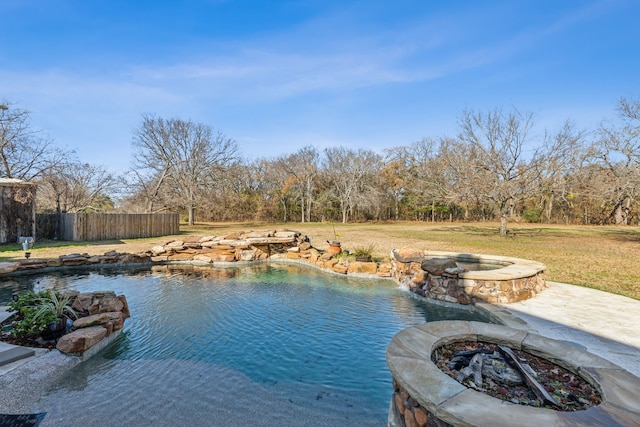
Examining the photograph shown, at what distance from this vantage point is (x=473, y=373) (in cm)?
221

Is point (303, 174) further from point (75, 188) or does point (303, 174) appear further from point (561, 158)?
point (561, 158)

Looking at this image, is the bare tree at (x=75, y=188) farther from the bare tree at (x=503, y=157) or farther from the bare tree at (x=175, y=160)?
the bare tree at (x=503, y=157)

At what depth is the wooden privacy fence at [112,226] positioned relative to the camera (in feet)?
43.9

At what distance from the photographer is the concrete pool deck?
10.6 feet

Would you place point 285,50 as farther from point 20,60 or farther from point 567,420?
point 567,420

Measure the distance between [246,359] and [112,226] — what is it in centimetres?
1401

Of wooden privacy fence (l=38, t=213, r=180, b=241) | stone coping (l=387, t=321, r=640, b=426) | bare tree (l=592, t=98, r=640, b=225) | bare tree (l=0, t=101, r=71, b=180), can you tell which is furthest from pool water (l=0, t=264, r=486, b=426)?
bare tree (l=592, t=98, r=640, b=225)

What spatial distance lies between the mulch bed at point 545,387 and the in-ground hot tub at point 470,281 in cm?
277

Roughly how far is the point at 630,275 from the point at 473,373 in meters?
7.75

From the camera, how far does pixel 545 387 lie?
2074 mm

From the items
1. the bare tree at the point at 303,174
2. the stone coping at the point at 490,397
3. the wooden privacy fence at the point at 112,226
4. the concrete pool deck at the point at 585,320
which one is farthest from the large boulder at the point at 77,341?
the bare tree at the point at 303,174

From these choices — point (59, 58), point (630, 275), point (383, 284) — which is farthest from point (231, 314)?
point (59, 58)

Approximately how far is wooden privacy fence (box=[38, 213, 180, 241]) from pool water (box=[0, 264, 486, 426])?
7903 mm

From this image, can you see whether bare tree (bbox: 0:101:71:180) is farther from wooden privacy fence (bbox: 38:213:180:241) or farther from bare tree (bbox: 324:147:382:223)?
bare tree (bbox: 324:147:382:223)
